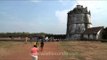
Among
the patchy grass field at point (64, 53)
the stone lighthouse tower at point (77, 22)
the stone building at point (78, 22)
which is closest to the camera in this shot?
the patchy grass field at point (64, 53)

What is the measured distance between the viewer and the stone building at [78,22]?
303ft

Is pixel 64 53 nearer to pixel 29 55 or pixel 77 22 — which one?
pixel 29 55

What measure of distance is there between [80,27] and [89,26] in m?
4.11

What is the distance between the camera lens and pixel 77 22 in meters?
93.8

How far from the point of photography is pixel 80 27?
93250mm

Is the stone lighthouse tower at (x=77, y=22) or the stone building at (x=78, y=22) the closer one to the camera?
the stone building at (x=78, y=22)

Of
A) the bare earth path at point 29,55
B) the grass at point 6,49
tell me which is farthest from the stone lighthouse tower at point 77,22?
the bare earth path at point 29,55

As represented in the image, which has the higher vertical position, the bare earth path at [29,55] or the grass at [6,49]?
the bare earth path at [29,55]

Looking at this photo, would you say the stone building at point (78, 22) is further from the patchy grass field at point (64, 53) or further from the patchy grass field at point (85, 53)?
the patchy grass field at point (64, 53)

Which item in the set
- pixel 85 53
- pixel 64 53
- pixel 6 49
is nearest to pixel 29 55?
pixel 64 53

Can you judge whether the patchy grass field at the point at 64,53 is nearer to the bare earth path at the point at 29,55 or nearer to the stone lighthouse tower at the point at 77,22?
the bare earth path at the point at 29,55

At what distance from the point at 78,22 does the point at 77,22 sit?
0.37 meters

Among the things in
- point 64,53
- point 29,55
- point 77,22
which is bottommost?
point 77,22

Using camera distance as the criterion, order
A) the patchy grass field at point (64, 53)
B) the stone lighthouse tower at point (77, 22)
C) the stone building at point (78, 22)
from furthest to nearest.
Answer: the stone lighthouse tower at point (77, 22) → the stone building at point (78, 22) → the patchy grass field at point (64, 53)
